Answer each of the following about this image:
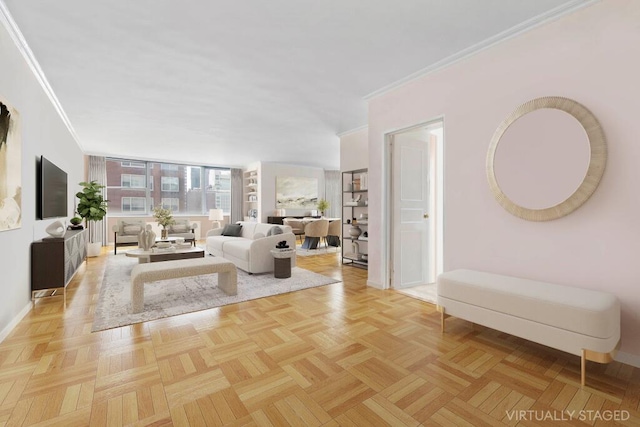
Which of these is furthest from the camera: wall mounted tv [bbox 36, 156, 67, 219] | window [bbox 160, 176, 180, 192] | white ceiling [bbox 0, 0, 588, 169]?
window [bbox 160, 176, 180, 192]

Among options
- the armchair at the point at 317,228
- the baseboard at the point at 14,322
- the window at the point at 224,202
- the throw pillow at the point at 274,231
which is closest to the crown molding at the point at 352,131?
the armchair at the point at 317,228

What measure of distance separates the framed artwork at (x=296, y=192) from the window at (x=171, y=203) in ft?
10.2

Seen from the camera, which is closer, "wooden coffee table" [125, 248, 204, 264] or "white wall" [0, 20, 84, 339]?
"white wall" [0, 20, 84, 339]

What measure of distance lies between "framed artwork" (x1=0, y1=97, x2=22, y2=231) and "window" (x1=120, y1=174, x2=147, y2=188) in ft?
21.2

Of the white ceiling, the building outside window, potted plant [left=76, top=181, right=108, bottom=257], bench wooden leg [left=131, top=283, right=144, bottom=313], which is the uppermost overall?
the white ceiling

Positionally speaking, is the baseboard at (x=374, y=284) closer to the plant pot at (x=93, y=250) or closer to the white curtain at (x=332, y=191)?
the plant pot at (x=93, y=250)

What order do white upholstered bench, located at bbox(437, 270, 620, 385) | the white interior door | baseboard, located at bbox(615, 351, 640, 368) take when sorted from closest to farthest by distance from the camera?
white upholstered bench, located at bbox(437, 270, 620, 385)
baseboard, located at bbox(615, 351, 640, 368)
the white interior door

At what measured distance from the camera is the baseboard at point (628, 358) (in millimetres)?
1992

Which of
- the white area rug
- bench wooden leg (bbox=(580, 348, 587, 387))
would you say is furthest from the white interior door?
bench wooden leg (bbox=(580, 348, 587, 387))

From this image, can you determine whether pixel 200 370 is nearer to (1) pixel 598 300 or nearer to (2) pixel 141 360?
(2) pixel 141 360

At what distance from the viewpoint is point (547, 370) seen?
6.39 ft

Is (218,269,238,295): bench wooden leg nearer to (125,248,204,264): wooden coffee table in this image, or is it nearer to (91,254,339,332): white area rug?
(91,254,339,332): white area rug

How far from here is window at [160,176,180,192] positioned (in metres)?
9.03

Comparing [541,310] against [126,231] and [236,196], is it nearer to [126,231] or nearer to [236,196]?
[126,231]
